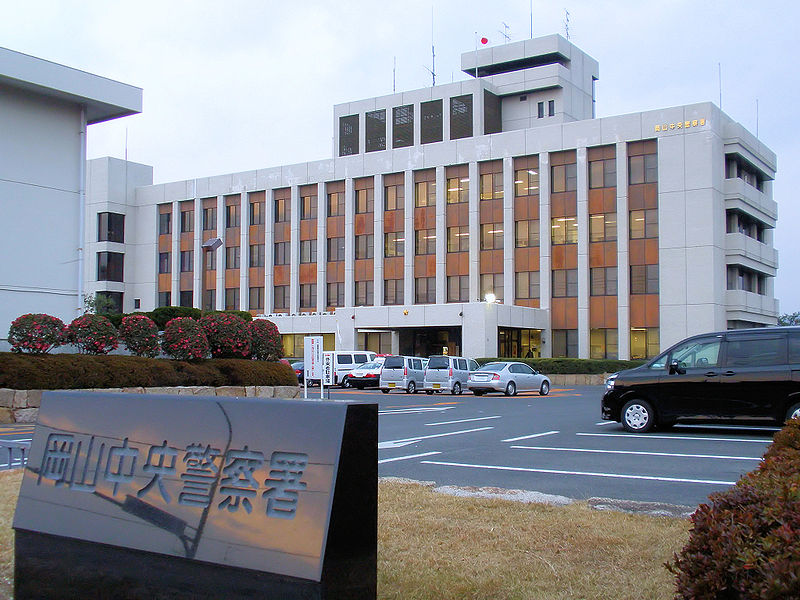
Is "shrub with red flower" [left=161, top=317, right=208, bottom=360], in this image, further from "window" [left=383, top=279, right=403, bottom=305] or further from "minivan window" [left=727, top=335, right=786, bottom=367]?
"window" [left=383, top=279, right=403, bottom=305]

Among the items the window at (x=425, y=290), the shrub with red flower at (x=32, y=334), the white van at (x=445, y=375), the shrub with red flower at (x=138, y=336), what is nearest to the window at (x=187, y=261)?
the window at (x=425, y=290)

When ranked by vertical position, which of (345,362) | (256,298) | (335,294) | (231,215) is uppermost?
(231,215)

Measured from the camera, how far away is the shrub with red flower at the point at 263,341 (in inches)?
1080

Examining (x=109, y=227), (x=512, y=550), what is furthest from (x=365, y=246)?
(x=512, y=550)

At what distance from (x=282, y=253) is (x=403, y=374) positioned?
3126 centimetres

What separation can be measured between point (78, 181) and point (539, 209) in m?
36.4

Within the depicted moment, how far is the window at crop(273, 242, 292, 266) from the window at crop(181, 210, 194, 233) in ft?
28.4

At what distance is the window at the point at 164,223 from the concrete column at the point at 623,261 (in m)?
38.6

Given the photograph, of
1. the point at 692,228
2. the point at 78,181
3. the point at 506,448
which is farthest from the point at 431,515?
the point at 692,228

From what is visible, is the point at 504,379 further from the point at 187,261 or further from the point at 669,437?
the point at 187,261

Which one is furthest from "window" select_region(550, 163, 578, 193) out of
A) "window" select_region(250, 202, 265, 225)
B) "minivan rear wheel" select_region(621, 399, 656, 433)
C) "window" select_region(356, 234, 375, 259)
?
"minivan rear wheel" select_region(621, 399, 656, 433)

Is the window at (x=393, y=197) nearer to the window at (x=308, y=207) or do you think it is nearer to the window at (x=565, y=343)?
the window at (x=308, y=207)

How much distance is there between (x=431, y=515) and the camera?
25.1 ft

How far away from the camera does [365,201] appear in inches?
2482
